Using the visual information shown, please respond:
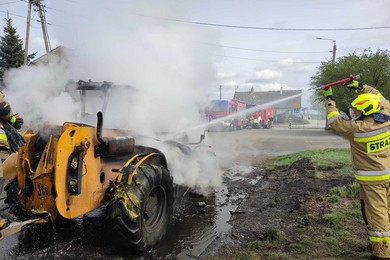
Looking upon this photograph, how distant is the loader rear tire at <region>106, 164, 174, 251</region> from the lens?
362 cm

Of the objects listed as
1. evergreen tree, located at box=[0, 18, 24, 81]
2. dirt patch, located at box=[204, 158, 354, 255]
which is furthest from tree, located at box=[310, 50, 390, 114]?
evergreen tree, located at box=[0, 18, 24, 81]

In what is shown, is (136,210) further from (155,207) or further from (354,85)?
(354,85)

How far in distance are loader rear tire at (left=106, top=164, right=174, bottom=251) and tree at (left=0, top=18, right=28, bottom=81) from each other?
2320cm

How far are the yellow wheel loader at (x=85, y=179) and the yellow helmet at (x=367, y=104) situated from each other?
2680mm

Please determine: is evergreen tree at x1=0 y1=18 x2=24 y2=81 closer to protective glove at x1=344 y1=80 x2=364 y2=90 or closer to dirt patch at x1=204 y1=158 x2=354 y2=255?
dirt patch at x1=204 y1=158 x2=354 y2=255

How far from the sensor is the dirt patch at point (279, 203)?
4.77 metres

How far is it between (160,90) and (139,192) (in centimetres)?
301

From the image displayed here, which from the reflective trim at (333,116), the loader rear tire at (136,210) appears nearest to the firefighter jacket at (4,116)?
the loader rear tire at (136,210)

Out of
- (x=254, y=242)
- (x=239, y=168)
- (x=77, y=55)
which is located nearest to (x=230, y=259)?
(x=254, y=242)

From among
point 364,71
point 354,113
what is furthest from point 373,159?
point 364,71

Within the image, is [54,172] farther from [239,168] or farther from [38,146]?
[239,168]

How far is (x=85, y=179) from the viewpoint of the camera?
3.50m

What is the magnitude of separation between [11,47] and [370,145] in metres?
27.0

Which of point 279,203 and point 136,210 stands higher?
point 136,210
